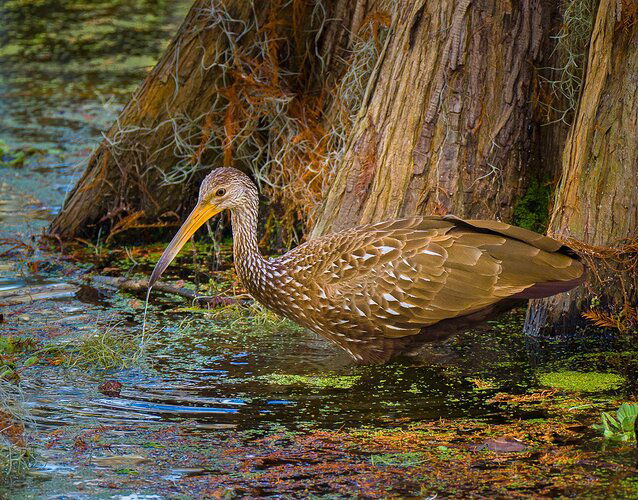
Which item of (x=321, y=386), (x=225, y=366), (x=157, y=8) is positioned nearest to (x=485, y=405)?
(x=321, y=386)

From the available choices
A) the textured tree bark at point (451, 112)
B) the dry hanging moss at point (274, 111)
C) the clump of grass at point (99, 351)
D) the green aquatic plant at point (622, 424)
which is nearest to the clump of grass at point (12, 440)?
the clump of grass at point (99, 351)

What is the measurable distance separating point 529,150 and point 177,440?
10.4 ft

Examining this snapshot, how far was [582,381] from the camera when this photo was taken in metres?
5.83

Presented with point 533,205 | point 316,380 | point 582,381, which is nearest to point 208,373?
point 316,380

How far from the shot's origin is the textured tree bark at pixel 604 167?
6375 millimetres

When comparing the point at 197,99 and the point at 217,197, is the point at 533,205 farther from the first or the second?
the point at 197,99

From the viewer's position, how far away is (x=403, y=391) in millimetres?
5898

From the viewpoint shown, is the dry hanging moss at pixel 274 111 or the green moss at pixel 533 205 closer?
the green moss at pixel 533 205

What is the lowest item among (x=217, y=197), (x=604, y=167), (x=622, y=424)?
(x=622, y=424)

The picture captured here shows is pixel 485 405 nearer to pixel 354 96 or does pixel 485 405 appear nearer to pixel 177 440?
pixel 177 440

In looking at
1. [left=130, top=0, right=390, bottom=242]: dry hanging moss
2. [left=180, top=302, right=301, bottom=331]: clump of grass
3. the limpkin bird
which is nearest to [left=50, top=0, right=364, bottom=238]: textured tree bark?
[left=130, top=0, right=390, bottom=242]: dry hanging moss

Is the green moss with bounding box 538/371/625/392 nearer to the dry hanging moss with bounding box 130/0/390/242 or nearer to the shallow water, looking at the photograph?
the shallow water

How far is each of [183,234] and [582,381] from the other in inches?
93.9

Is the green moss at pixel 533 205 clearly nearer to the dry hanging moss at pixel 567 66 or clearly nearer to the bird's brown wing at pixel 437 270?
the dry hanging moss at pixel 567 66
